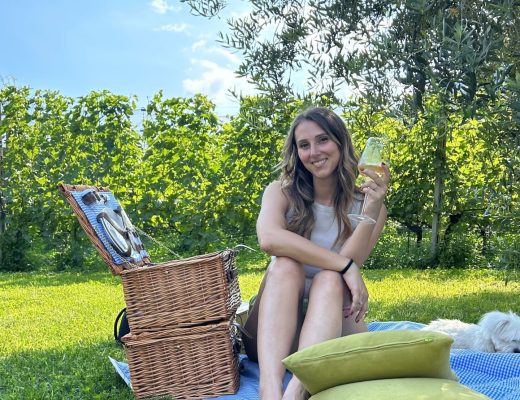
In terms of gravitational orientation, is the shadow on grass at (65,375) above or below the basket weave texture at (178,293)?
below

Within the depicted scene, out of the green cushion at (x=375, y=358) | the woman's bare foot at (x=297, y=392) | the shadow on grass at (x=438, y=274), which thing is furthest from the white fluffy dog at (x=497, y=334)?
the shadow on grass at (x=438, y=274)

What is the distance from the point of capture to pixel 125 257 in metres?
3.64

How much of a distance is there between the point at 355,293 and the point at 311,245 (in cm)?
31

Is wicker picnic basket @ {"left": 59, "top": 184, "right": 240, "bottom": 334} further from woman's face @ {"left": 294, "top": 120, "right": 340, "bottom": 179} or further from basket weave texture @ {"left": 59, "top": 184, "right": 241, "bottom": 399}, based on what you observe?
woman's face @ {"left": 294, "top": 120, "right": 340, "bottom": 179}

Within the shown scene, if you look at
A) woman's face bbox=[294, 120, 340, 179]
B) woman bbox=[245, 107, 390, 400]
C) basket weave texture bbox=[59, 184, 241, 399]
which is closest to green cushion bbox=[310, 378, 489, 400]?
woman bbox=[245, 107, 390, 400]

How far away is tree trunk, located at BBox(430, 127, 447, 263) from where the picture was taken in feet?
30.7

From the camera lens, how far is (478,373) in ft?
12.4

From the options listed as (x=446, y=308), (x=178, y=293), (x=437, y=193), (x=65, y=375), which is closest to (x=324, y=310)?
(x=178, y=293)

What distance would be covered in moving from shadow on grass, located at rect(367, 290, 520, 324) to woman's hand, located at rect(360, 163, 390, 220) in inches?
94.1

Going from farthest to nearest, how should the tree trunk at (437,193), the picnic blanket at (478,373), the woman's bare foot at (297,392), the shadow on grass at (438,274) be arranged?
1. the tree trunk at (437,193)
2. the shadow on grass at (438,274)
3. the picnic blanket at (478,373)
4. the woman's bare foot at (297,392)

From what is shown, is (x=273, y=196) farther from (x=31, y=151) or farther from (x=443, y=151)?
(x=31, y=151)

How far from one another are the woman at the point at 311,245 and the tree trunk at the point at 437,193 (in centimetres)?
590

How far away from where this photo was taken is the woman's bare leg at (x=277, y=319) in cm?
302

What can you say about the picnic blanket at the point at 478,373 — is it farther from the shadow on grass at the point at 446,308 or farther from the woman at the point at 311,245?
the shadow on grass at the point at 446,308
